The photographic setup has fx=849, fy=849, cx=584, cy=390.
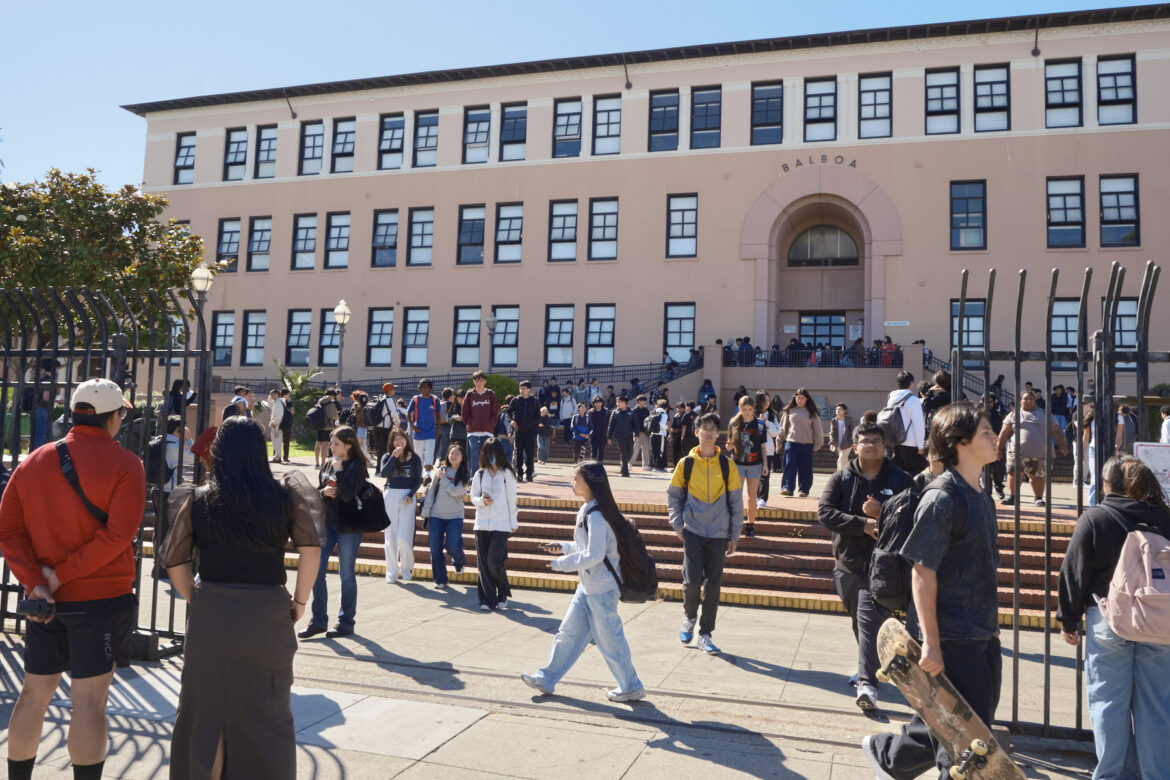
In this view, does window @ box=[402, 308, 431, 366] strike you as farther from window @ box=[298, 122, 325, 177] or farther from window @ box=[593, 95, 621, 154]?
window @ box=[593, 95, 621, 154]

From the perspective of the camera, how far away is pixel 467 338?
100 feet

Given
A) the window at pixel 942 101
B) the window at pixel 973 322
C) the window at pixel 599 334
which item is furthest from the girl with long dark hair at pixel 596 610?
the window at pixel 942 101

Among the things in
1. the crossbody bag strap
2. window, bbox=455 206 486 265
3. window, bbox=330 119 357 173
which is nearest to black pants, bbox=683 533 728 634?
the crossbody bag strap

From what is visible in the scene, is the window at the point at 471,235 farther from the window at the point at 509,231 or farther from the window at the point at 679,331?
the window at the point at 679,331

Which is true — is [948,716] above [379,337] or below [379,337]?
below

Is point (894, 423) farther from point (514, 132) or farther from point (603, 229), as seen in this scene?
point (514, 132)

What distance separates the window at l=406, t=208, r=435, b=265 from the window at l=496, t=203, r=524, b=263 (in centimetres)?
257

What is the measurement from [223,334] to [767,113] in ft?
72.1

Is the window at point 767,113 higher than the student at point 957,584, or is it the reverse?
the window at point 767,113

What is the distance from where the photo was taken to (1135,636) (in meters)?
3.77

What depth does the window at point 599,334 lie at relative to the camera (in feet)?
95.9

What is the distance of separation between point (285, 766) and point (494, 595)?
211 inches

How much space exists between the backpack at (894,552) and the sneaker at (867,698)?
1257 millimetres

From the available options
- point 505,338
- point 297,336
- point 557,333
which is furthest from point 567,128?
point 297,336
